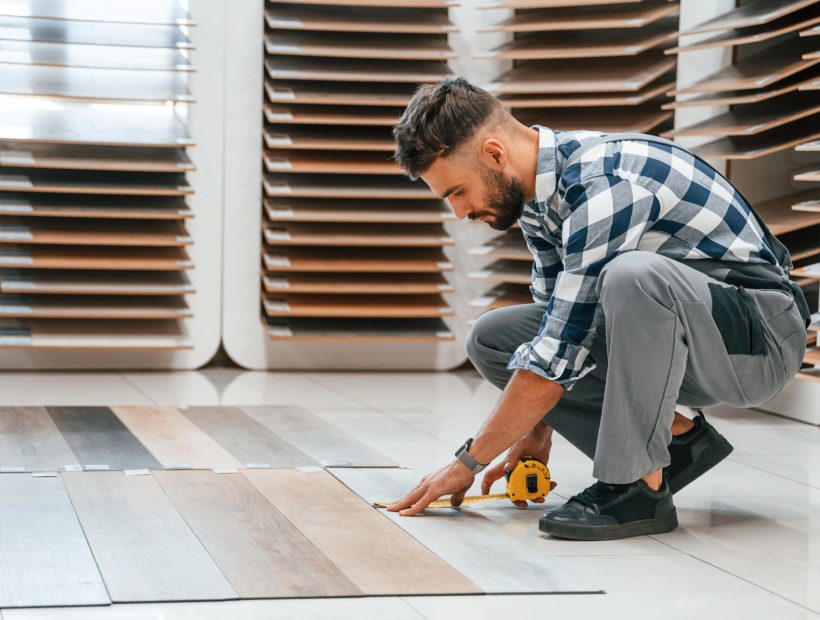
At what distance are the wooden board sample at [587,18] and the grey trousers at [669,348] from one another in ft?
6.50

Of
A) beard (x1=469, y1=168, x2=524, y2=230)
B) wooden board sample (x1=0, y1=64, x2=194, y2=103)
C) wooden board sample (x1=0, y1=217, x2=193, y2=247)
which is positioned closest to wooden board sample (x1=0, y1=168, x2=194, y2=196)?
wooden board sample (x1=0, y1=217, x2=193, y2=247)

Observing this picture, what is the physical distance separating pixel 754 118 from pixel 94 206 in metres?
2.25

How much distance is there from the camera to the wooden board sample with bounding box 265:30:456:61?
421cm

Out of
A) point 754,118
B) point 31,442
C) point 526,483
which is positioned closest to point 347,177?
point 754,118

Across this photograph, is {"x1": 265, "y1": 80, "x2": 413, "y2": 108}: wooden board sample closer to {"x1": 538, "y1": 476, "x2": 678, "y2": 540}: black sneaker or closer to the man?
the man

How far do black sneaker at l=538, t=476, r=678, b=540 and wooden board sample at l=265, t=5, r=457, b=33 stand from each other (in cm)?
247

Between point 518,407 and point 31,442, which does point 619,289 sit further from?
point 31,442

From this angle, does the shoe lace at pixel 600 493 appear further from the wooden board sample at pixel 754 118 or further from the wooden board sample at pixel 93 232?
the wooden board sample at pixel 93 232

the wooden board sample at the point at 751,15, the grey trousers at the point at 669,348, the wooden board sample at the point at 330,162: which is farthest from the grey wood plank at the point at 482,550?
the wooden board sample at the point at 330,162

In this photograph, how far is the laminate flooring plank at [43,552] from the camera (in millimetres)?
1702

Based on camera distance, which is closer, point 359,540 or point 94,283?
point 359,540

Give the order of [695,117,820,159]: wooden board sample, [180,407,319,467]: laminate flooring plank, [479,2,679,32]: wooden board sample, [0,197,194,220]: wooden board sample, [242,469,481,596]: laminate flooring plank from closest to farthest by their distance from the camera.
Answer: [242,469,481,596]: laminate flooring plank
[180,407,319,467]: laminate flooring plank
[695,117,820,159]: wooden board sample
[479,2,679,32]: wooden board sample
[0,197,194,220]: wooden board sample

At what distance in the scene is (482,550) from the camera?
2.04 metres

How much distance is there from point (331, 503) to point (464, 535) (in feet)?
1.09
